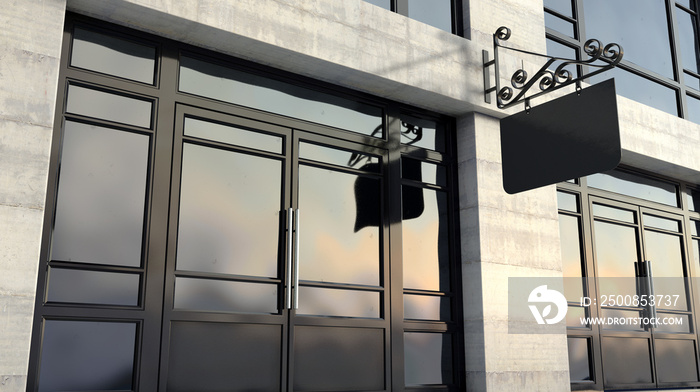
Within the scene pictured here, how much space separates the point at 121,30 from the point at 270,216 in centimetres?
212

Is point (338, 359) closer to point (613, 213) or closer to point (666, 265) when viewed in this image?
point (613, 213)

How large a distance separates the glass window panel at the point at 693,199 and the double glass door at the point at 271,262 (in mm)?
6207

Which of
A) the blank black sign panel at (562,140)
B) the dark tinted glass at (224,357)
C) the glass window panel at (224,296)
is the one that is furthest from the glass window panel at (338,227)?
the blank black sign panel at (562,140)

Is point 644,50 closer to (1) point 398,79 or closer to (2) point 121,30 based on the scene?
(1) point 398,79

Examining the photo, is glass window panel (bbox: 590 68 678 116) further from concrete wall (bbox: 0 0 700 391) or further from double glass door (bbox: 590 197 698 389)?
double glass door (bbox: 590 197 698 389)

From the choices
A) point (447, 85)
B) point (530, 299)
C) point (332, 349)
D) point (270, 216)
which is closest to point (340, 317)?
point (332, 349)

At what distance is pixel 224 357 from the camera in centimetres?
602

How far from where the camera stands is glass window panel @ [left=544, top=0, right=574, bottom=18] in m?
9.80

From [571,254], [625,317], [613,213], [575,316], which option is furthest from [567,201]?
[625,317]

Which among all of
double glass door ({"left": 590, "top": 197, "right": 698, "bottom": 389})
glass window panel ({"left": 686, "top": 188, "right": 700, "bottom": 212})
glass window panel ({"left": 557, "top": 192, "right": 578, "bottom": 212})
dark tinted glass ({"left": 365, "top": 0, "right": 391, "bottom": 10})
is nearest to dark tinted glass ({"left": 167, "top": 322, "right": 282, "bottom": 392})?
dark tinted glass ({"left": 365, "top": 0, "right": 391, "bottom": 10})

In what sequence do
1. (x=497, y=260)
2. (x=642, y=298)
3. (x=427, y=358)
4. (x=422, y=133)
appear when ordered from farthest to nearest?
(x=642, y=298) < (x=422, y=133) < (x=497, y=260) < (x=427, y=358)

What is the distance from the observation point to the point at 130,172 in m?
5.91

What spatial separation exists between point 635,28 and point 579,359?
541 centimetres

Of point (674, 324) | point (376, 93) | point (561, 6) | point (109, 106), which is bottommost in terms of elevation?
point (674, 324)
